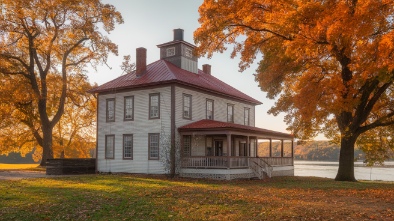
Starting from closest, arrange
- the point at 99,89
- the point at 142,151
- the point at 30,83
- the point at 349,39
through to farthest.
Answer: the point at 349,39, the point at 142,151, the point at 99,89, the point at 30,83

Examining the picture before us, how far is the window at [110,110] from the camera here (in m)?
30.9

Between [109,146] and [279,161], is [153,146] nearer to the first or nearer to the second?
[109,146]

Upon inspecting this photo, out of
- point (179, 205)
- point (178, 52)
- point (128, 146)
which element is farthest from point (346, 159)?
point (179, 205)

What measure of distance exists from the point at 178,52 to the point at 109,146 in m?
9.26

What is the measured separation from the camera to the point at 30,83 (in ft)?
122

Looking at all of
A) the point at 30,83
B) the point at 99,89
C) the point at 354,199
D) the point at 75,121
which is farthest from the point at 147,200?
the point at 75,121

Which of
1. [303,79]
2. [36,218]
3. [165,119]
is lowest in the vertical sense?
[36,218]

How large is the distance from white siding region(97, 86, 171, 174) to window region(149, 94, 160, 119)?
0.28 metres

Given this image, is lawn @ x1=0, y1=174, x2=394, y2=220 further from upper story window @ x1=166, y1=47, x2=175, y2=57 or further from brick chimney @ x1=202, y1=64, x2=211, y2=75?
brick chimney @ x1=202, y1=64, x2=211, y2=75

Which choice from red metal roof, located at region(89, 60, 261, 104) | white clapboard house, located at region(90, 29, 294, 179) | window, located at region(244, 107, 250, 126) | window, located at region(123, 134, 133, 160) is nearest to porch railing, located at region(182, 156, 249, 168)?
white clapboard house, located at region(90, 29, 294, 179)

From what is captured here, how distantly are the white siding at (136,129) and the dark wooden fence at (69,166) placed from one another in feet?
2.47

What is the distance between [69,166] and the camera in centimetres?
2880

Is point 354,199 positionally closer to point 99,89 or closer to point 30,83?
point 99,89

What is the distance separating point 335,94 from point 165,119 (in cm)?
1113
